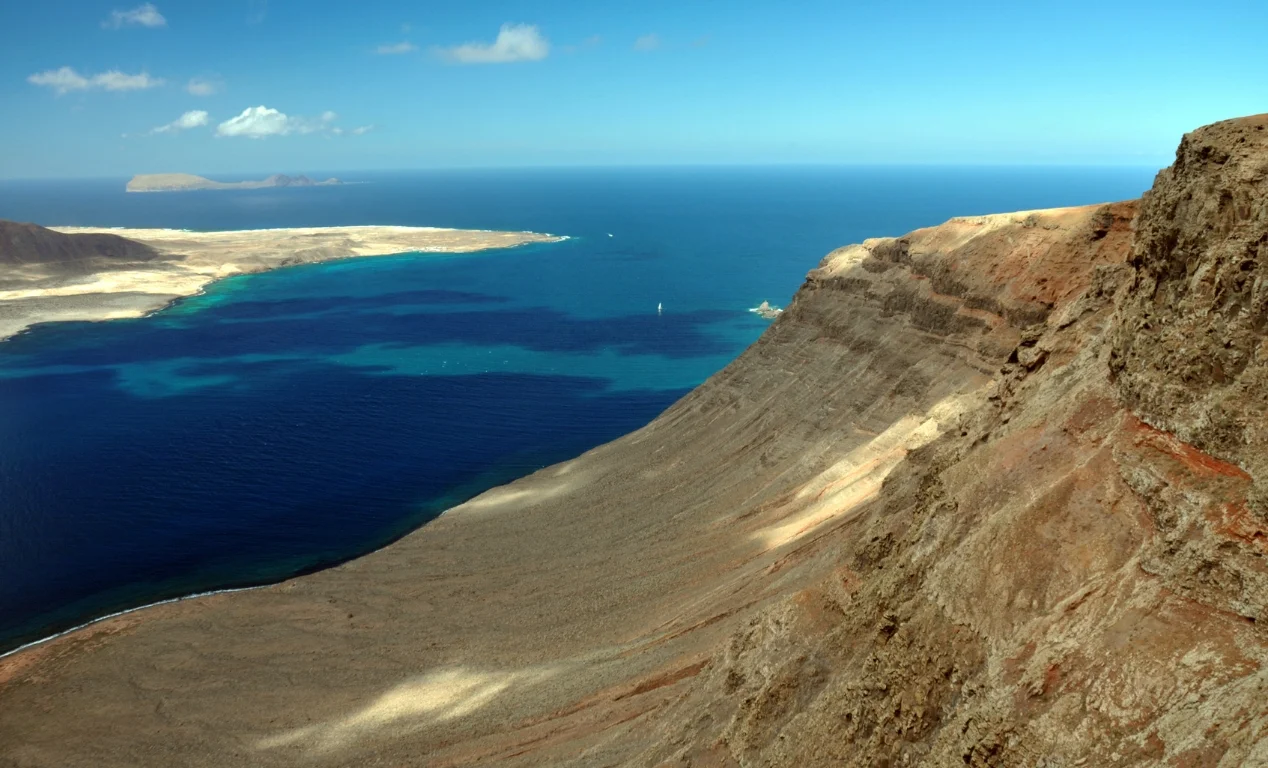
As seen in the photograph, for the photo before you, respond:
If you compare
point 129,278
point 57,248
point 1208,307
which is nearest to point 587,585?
point 1208,307

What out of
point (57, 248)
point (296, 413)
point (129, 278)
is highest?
point (57, 248)

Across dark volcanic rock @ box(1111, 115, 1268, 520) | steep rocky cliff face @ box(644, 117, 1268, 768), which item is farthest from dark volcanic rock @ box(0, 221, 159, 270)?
dark volcanic rock @ box(1111, 115, 1268, 520)

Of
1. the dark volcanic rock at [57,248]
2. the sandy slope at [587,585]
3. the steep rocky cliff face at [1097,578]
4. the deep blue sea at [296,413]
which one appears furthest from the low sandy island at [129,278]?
the steep rocky cliff face at [1097,578]

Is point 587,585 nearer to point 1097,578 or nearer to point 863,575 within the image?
point 863,575

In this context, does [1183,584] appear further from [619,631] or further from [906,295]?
[906,295]

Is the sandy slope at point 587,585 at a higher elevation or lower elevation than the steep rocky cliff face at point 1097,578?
lower

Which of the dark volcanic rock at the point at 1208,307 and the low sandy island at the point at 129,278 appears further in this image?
the low sandy island at the point at 129,278

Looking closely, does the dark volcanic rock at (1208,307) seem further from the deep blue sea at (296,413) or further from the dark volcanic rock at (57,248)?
the dark volcanic rock at (57,248)

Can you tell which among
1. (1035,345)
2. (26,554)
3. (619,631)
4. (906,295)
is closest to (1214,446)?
(1035,345)
